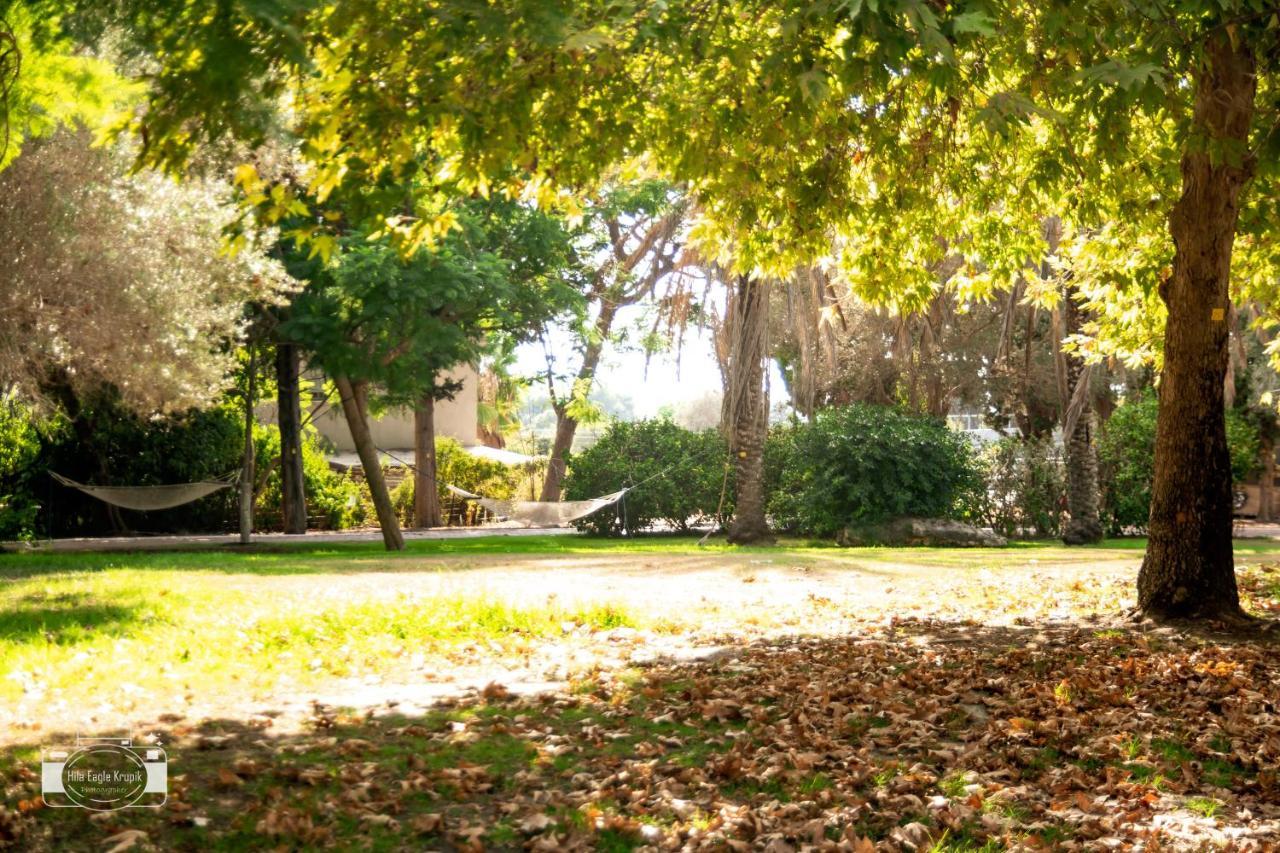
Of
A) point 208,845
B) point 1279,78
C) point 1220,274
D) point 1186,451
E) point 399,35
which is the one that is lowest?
point 208,845

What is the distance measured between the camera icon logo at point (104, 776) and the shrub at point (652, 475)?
1690 cm

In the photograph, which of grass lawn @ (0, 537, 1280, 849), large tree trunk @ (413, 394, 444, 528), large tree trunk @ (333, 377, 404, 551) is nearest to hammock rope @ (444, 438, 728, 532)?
large tree trunk @ (333, 377, 404, 551)

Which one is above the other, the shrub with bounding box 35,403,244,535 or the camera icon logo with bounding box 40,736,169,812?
the shrub with bounding box 35,403,244,535

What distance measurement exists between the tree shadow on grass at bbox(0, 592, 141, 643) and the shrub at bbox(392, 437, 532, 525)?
62.5ft

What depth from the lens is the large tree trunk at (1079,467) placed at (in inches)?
746

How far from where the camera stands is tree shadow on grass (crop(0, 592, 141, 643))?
7473 millimetres

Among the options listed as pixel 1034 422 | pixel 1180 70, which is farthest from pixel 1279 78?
pixel 1034 422

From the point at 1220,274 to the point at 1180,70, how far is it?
214 cm

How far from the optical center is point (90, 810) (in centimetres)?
429

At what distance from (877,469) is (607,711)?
560 inches

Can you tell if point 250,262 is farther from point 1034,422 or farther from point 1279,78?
point 1034,422

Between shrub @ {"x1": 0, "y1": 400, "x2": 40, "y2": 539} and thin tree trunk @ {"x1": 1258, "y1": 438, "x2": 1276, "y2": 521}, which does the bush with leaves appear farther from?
shrub @ {"x1": 0, "y1": 400, "x2": 40, "y2": 539}

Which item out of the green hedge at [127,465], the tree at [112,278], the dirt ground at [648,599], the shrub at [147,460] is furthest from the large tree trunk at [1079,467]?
the shrub at [147,460]

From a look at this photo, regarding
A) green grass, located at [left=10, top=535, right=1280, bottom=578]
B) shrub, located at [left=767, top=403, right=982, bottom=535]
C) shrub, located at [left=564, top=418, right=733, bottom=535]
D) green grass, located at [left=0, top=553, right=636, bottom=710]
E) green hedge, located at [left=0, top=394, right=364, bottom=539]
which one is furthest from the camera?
shrub, located at [left=564, top=418, right=733, bottom=535]
